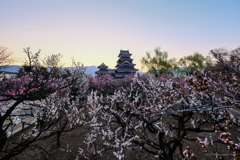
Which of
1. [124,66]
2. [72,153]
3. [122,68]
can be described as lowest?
[72,153]

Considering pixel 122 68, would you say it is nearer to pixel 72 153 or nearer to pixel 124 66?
pixel 124 66

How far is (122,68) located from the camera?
1784 inches

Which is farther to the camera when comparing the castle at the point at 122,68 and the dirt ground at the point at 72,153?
the castle at the point at 122,68

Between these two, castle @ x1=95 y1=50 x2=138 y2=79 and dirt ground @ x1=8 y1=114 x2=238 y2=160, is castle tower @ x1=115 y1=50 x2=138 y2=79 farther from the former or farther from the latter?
dirt ground @ x1=8 y1=114 x2=238 y2=160

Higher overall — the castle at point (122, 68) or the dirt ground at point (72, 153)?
the castle at point (122, 68)

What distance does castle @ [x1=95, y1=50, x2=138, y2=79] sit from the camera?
43781mm

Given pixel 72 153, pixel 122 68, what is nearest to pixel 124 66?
pixel 122 68

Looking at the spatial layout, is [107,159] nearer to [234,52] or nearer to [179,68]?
[234,52]

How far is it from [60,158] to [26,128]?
4899 mm

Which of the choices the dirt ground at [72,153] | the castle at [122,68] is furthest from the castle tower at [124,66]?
the dirt ground at [72,153]

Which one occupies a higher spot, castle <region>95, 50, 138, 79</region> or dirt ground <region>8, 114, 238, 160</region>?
castle <region>95, 50, 138, 79</region>

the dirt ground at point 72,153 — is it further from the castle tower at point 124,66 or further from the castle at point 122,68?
the castle tower at point 124,66

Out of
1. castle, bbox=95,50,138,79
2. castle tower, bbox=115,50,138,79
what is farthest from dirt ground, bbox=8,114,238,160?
castle tower, bbox=115,50,138,79

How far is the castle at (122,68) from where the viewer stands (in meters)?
43.8
